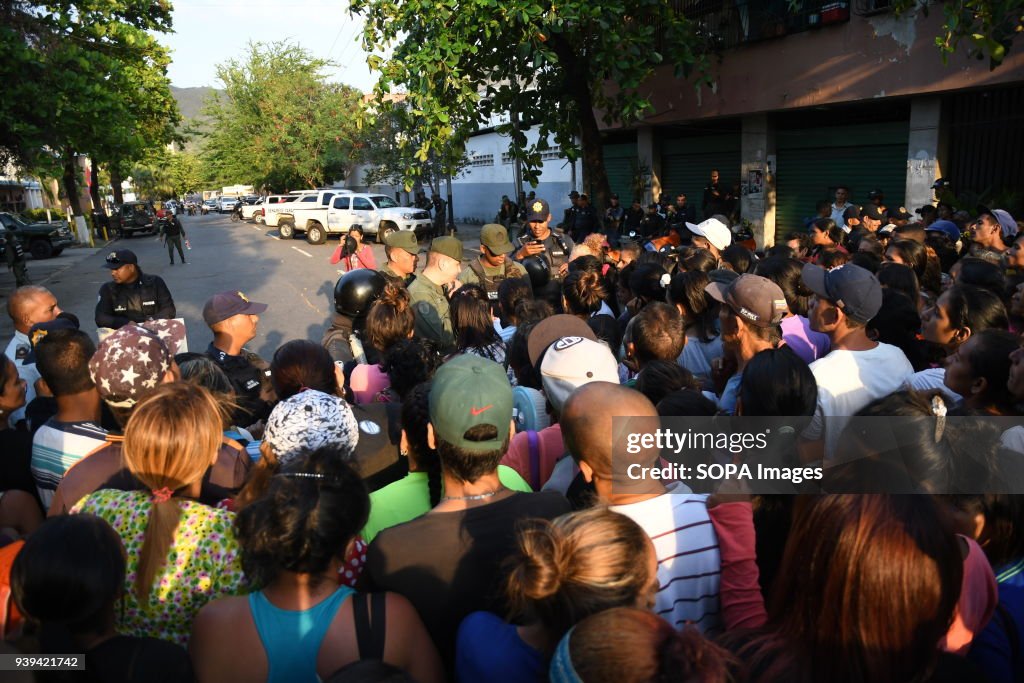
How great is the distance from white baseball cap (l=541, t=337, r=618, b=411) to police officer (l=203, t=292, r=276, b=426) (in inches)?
72.5

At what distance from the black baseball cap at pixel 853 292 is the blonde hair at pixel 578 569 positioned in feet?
7.27

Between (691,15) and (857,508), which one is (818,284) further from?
(691,15)

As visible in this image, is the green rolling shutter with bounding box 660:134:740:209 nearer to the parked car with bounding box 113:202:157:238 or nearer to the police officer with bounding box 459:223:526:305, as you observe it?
the police officer with bounding box 459:223:526:305

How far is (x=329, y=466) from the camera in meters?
1.92

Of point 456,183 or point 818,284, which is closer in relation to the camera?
point 818,284

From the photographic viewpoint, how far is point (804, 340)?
4.07 meters

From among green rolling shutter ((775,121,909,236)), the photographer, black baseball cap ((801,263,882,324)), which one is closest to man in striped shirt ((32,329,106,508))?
black baseball cap ((801,263,882,324))

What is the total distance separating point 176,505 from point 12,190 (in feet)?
195

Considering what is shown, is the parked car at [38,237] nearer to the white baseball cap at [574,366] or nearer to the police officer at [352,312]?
the police officer at [352,312]

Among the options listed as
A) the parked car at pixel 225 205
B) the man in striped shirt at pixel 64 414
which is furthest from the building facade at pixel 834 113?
the parked car at pixel 225 205

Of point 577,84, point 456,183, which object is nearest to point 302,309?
point 577,84

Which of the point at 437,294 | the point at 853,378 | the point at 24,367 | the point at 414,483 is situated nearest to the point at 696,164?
the point at 437,294

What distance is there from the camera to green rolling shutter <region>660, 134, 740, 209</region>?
15781 mm

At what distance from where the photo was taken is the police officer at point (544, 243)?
23.3 ft
